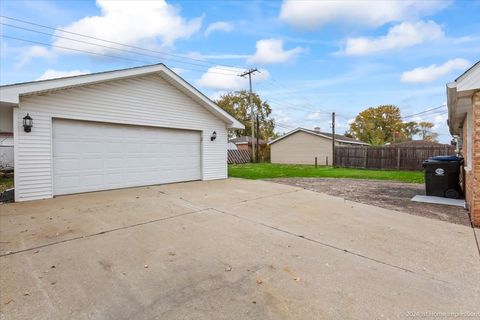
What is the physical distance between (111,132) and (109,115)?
518 mm

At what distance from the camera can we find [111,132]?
26.2 feet

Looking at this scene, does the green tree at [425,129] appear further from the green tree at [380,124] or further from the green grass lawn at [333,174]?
the green grass lawn at [333,174]

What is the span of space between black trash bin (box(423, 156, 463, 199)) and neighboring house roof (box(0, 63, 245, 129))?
6987 millimetres

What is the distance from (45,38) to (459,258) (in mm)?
17341

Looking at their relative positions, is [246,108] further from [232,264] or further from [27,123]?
[232,264]

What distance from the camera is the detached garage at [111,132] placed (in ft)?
21.2

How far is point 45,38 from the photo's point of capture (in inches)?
508

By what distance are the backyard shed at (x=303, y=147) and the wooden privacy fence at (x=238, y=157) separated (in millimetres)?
3146

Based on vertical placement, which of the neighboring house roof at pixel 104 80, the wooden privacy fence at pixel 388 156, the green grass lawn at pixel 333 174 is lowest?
the green grass lawn at pixel 333 174

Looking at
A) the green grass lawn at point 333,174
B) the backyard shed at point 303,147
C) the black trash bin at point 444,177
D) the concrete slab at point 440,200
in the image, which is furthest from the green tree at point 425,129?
the concrete slab at point 440,200

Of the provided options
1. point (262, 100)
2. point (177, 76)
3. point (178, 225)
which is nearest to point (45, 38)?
point (177, 76)

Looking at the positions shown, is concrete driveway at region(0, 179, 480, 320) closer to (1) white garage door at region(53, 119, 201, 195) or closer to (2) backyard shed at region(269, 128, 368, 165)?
(1) white garage door at region(53, 119, 201, 195)

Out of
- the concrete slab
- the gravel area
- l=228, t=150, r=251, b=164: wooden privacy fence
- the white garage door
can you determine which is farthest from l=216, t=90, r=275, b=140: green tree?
the concrete slab

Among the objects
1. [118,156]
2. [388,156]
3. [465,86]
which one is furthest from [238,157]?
[465,86]
